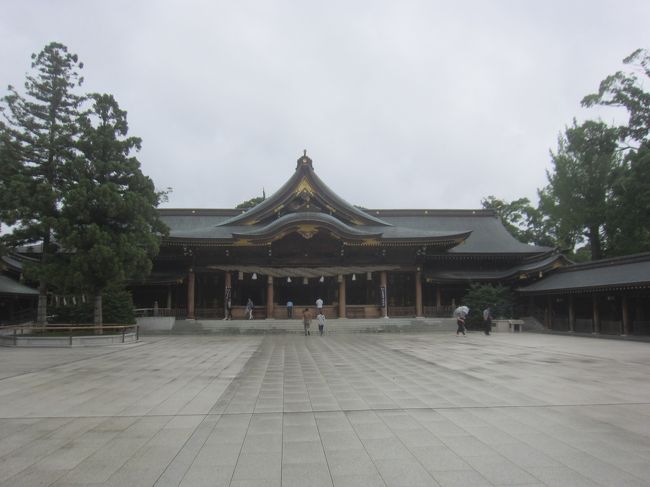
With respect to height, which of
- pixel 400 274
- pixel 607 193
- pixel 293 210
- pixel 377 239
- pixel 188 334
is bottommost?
pixel 188 334

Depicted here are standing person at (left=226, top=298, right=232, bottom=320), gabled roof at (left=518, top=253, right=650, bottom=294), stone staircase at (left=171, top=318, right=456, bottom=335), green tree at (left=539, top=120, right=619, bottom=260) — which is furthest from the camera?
green tree at (left=539, top=120, right=619, bottom=260)

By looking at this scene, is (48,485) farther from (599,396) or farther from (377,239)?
(377,239)

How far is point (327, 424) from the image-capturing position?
269 inches

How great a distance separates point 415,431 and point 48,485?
433 cm

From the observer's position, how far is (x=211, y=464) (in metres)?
5.20

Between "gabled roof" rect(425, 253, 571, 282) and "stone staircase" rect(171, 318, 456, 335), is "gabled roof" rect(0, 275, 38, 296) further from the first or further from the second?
"gabled roof" rect(425, 253, 571, 282)

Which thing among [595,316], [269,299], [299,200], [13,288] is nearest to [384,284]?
[269,299]

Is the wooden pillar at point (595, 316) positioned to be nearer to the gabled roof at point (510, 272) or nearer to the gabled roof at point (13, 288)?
the gabled roof at point (510, 272)

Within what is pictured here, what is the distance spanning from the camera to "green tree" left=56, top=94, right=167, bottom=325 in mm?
18859

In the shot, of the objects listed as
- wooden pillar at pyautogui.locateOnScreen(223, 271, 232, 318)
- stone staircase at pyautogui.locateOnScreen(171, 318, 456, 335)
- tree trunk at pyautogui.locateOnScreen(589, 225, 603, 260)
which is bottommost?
stone staircase at pyautogui.locateOnScreen(171, 318, 456, 335)

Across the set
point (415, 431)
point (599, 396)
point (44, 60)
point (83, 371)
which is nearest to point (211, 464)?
point (415, 431)

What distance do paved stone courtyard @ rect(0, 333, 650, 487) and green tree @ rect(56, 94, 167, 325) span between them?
6.47 m

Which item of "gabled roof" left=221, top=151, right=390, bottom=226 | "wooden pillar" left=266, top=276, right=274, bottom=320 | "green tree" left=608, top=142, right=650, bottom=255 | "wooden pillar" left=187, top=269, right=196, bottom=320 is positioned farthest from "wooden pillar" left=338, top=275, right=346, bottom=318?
"green tree" left=608, top=142, right=650, bottom=255

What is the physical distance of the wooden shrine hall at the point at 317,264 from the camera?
30984 mm
